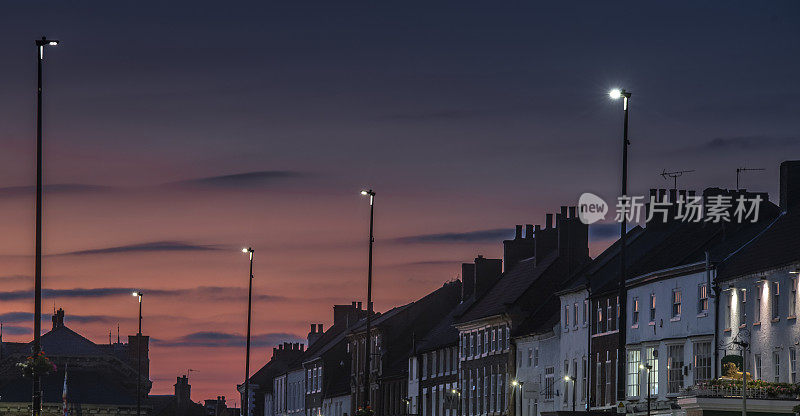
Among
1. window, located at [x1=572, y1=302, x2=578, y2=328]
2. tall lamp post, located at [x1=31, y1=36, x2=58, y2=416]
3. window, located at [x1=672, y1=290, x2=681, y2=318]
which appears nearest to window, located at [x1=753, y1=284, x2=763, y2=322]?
window, located at [x1=672, y1=290, x2=681, y2=318]

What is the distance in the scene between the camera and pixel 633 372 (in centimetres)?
7900

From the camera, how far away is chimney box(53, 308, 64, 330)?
181100 millimetres

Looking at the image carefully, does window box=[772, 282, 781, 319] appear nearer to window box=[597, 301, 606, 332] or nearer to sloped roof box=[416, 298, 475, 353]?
window box=[597, 301, 606, 332]

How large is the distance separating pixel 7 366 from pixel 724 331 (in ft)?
385

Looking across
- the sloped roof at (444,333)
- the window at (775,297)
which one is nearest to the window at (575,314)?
the sloped roof at (444,333)

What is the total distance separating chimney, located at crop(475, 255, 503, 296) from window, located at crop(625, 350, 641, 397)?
3947cm

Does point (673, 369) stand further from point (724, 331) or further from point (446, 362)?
point (446, 362)

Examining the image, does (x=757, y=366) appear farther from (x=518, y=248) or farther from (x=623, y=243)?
(x=518, y=248)

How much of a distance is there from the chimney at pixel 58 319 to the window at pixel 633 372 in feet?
370


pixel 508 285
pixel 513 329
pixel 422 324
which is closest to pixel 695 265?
pixel 513 329

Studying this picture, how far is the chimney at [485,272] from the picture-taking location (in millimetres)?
119188

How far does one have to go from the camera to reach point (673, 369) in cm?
7338

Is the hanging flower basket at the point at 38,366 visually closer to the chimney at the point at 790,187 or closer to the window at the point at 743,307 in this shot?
the window at the point at 743,307

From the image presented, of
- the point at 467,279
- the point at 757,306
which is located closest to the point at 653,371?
the point at 757,306
